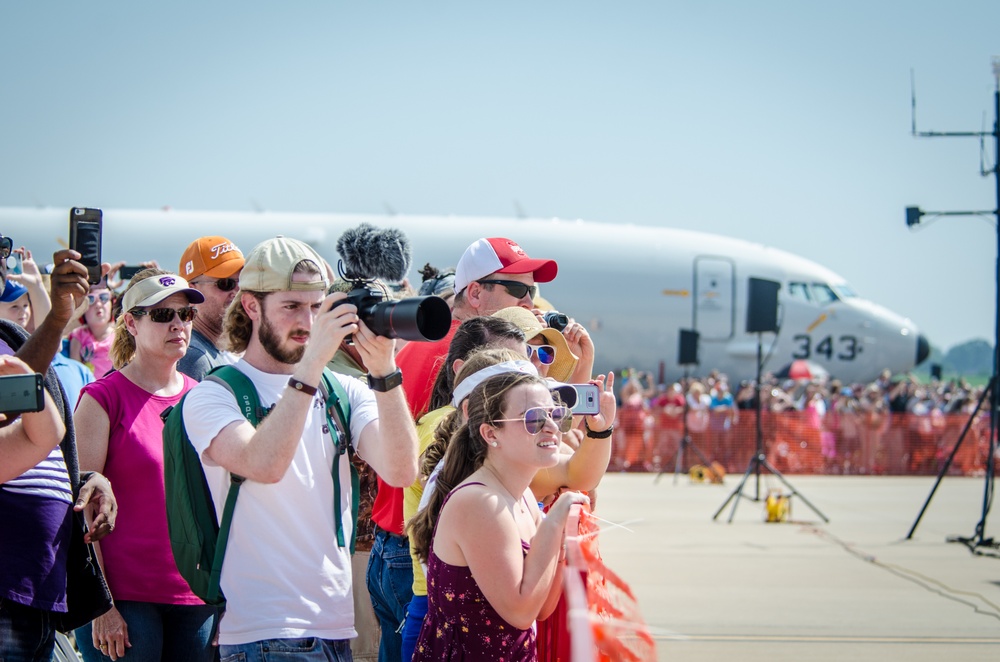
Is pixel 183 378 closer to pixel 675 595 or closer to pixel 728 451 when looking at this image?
pixel 675 595

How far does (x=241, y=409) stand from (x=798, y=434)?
16294mm

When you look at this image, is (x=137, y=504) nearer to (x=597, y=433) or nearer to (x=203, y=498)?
(x=203, y=498)

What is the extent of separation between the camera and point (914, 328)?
21891mm

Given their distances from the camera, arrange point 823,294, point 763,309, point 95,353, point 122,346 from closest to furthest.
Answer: point 122,346, point 95,353, point 763,309, point 823,294

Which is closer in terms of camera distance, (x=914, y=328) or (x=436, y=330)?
(x=436, y=330)

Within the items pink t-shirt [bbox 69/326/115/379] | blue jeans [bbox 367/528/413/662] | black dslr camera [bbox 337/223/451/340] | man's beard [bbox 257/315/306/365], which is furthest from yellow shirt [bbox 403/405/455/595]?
pink t-shirt [bbox 69/326/115/379]

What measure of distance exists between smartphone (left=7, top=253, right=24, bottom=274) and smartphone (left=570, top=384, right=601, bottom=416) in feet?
5.54

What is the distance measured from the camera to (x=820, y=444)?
17844mm

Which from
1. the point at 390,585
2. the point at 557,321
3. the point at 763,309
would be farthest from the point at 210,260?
the point at 763,309

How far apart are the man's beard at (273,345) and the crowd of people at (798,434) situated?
14.9 meters

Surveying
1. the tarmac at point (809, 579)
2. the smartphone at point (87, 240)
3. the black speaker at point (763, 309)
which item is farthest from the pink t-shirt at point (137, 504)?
the black speaker at point (763, 309)

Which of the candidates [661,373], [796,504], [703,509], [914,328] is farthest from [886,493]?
[914,328]

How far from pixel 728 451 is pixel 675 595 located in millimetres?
10720

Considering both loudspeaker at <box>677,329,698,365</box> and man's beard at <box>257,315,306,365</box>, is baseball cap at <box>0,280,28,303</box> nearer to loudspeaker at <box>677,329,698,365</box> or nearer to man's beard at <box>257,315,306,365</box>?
man's beard at <box>257,315,306,365</box>
